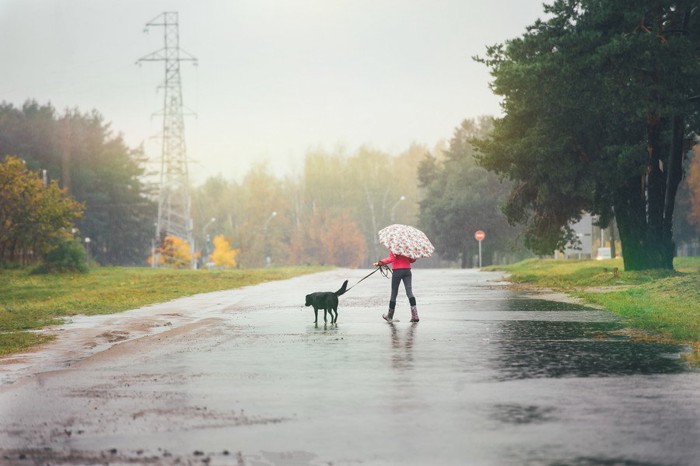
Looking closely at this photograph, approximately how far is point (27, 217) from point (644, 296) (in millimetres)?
37638

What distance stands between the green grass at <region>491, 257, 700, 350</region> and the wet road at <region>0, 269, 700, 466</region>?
44.4 inches

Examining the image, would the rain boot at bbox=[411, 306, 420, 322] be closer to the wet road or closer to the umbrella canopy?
the umbrella canopy

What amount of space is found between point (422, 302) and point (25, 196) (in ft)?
114

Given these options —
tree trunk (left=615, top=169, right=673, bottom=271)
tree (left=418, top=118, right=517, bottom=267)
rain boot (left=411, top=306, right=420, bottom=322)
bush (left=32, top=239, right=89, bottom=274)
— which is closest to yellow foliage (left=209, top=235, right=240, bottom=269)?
tree (left=418, top=118, right=517, bottom=267)

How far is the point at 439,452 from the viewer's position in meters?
7.86

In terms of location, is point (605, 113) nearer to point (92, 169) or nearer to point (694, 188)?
point (694, 188)

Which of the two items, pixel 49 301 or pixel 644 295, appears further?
pixel 49 301

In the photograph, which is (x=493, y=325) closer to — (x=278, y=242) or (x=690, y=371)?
(x=690, y=371)

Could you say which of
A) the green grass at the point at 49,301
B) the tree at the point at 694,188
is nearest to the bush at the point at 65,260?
the green grass at the point at 49,301

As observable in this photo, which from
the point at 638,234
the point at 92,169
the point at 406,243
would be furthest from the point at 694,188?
the point at 406,243

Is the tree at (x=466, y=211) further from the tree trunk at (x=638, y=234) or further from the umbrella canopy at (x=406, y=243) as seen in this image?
the umbrella canopy at (x=406, y=243)

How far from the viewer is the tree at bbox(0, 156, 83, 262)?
185 feet

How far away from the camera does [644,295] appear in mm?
28375

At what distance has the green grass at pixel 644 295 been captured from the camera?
1881cm
